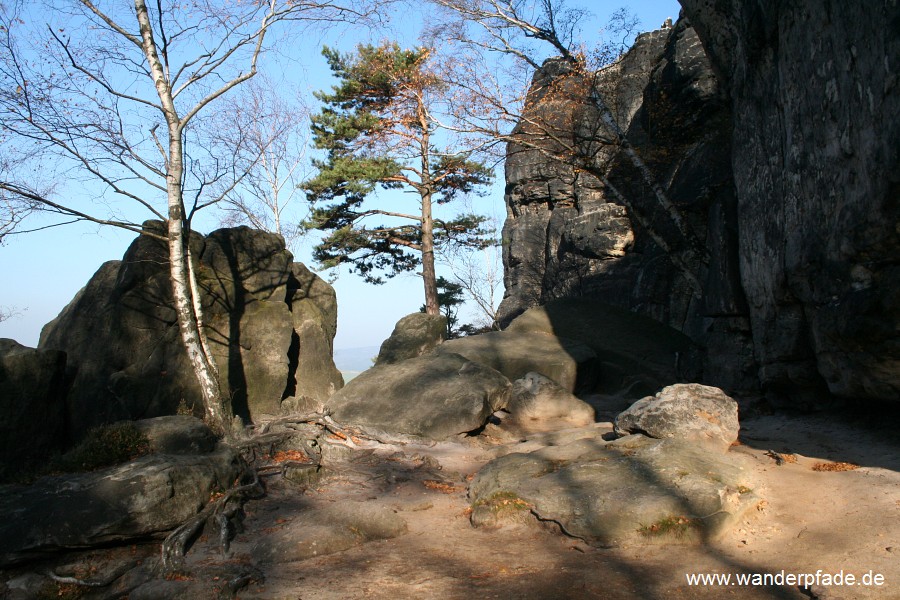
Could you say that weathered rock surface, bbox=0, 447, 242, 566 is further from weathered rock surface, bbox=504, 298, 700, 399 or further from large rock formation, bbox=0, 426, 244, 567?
weathered rock surface, bbox=504, 298, 700, 399

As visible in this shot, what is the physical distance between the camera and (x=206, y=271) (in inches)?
558

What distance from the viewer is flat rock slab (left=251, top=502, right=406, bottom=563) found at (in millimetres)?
6242

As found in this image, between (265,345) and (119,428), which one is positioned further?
(265,345)

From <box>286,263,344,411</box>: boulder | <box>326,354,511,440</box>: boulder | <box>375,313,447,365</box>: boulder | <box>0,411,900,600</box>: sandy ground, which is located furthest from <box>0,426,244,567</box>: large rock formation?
<box>375,313,447,365</box>: boulder

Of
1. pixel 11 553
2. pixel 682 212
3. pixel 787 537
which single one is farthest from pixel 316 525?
pixel 682 212

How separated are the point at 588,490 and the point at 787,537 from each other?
1.80m

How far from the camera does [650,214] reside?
18.8m

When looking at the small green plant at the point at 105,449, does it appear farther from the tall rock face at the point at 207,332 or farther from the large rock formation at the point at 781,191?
the large rock formation at the point at 781,191

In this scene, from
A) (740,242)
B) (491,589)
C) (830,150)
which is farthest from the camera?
(740,242)

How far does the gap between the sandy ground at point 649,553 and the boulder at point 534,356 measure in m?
6.04

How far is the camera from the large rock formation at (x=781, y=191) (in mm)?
6277

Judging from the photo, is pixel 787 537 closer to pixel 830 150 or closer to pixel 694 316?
pixel 830 150

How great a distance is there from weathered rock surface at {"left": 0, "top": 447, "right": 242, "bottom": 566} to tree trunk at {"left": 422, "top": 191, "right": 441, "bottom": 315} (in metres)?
14.3

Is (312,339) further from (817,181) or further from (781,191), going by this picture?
(817,181)
